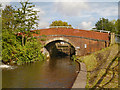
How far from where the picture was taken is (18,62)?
14.5 m

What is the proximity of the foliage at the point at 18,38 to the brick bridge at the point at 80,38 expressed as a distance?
95.0 inches

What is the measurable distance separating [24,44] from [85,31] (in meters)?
8.31

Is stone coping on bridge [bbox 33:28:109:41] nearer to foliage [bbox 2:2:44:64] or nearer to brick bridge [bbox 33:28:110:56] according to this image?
brick bridge [bbox 33:28:110:56]

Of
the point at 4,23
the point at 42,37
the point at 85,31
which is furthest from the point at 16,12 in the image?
the point at 85,31

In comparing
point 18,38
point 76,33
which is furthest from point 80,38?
point 18,38

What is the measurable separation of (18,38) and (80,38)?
8.21 metres

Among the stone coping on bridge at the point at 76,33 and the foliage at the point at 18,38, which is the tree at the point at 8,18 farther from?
the stone coping on bridge at the point at 76,33

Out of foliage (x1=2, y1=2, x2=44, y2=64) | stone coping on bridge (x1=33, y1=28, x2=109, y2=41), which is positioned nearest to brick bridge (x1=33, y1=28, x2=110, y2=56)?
stone coping on bridge (x1=33, y1=28, x2=109, y2=41)

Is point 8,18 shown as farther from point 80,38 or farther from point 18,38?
point 80,38

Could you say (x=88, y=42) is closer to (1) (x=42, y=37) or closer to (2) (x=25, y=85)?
(1) (x=42, y=37)

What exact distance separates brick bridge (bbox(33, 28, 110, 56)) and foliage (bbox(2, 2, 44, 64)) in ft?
7.91

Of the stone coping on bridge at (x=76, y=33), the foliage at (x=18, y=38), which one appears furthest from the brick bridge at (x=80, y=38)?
the foliage at (x=18, y=38)

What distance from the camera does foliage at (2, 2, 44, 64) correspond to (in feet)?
46.4

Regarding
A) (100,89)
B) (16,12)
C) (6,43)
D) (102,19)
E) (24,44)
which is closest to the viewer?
(100,89)
